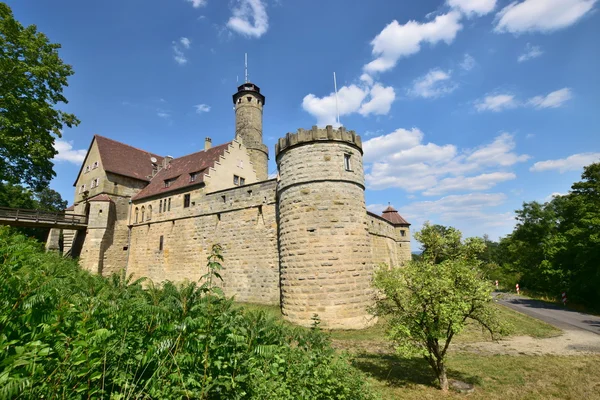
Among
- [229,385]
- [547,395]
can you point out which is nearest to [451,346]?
[547,395]

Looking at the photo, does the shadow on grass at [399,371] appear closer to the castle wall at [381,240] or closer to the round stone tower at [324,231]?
the round stone tower at [324,231]

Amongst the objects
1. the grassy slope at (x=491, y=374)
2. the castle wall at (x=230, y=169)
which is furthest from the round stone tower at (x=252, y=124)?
the grassy slope at (x=491, y=374)

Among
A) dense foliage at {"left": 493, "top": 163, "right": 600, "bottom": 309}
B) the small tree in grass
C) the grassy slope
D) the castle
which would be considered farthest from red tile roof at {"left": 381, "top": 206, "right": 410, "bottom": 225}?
the small tree in grass

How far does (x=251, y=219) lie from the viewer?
60.9 feet

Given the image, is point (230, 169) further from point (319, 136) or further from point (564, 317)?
point (564, 317)

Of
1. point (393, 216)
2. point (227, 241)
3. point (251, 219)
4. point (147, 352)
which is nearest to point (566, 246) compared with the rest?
point (393, 216)

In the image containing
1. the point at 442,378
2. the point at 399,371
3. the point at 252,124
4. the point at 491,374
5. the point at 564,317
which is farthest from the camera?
the point at 252,124

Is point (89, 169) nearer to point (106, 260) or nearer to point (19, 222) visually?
point (19, 222)

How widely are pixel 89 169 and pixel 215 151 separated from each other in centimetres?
1462

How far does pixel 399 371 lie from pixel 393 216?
2612 cm

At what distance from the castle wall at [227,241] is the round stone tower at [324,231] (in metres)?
3.04

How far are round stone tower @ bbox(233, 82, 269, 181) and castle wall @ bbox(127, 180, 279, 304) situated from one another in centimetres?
862

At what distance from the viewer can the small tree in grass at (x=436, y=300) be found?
646cm

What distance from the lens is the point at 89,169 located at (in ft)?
94.5
